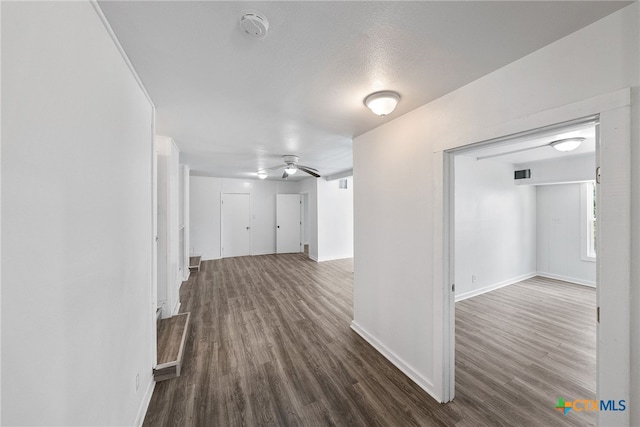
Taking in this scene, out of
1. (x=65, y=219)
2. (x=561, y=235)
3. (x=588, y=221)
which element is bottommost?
(x=561, y=235)

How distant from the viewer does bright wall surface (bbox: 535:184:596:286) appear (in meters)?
4.52

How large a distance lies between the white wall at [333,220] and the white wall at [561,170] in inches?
161

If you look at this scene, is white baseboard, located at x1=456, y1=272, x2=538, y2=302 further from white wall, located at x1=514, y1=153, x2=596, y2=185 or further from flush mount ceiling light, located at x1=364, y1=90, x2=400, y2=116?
flush mount ceiling light, located at x1=364, y1=90, x2=400, y2=116

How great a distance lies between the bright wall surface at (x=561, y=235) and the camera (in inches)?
178

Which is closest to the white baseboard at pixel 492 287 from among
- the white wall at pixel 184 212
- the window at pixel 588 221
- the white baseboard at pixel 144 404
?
the window at pixel 588 221

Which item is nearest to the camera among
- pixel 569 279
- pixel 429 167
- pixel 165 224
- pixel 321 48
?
pixel 321 48

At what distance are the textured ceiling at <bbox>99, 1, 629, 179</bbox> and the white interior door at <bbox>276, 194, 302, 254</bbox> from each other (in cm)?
552

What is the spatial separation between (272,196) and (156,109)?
5598 millimetres

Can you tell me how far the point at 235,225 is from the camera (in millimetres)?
7094

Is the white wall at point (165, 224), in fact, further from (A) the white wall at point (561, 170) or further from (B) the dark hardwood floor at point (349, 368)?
(A) the white wall at point (561, 170)

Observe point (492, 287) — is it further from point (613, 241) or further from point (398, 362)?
point (613, 241)

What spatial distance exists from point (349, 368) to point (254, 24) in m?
2.71

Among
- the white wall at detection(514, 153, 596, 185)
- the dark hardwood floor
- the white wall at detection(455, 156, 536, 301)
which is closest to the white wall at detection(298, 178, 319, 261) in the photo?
the dark hardwood floor

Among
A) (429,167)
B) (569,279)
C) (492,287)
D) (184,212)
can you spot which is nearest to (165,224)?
(184,212)
